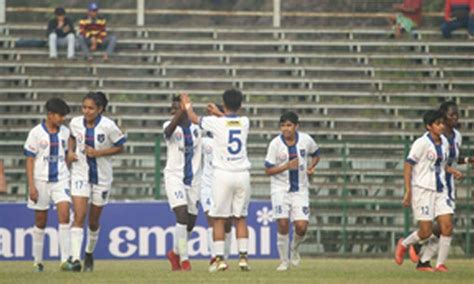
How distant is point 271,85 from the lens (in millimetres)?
34375

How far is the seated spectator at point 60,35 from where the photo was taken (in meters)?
33.6

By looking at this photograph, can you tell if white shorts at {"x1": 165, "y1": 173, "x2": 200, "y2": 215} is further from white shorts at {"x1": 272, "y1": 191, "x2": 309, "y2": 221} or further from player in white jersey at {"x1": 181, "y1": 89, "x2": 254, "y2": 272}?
white shorts at {"x1": 272, "y1": 191, "x2": 309, "y2": 221}

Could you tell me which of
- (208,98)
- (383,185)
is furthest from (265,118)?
(383,185)

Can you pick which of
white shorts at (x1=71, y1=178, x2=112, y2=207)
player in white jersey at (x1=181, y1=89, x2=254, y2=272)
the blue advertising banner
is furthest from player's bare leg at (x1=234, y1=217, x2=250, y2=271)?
the blue advertising banner

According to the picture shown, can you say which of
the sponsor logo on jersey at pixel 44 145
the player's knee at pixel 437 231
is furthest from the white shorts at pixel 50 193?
the player's knee at pixel 437 231

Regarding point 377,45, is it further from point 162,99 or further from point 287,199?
point 287,199

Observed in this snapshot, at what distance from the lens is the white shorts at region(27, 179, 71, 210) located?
20.9m

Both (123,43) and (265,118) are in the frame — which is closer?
(265,118)


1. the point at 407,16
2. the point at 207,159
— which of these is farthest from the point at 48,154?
the point at 407,16

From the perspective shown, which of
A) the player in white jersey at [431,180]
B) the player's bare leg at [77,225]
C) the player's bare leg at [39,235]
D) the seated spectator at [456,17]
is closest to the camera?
the player's bare leg at [77,225]

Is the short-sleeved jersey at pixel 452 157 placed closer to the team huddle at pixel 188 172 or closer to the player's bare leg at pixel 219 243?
the team huddle at pixel 188 172

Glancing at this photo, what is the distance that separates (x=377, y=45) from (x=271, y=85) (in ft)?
8.87

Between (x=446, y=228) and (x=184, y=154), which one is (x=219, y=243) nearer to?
(x=184, y=154)

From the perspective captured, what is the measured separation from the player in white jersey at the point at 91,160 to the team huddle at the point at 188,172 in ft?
0.04
